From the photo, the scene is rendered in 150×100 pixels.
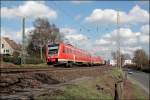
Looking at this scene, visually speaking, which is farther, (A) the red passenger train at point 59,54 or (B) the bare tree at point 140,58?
Answer: (B) the bare tree at point 140,58

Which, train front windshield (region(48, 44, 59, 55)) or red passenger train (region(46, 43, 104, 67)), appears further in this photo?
train front windshield (region(48, 44, 59, 55))

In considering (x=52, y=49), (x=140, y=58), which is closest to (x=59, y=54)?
(x=52, y=49)

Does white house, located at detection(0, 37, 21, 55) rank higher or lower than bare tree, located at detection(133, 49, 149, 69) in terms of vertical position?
higher

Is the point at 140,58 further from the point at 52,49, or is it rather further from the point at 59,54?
the point at 59,54

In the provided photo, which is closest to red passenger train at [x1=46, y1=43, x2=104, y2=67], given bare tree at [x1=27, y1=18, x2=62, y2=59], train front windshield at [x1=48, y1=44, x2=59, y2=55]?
train front windshield at [x1=48, y1=44, x2=59, y2=55]

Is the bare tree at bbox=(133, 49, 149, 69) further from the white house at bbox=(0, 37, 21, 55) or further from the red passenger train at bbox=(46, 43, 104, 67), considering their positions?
the red passenger train at bbox=(46, 43, 104, 67)

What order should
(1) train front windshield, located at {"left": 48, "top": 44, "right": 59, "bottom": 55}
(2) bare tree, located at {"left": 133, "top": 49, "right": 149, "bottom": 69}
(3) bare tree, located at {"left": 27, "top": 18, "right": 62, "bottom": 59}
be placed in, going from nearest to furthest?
1. (1) train front windshield, located at {"left": 48, "top": 44, "right": 59, "bottom": 55}
2. (3) bare tree, located at {"left": 27, "top": 18, "right": 62, "bottom": 59}
3. (2) bare tree, located at {"left": 133, "top": 49, "right": 149, "bottom": 69}

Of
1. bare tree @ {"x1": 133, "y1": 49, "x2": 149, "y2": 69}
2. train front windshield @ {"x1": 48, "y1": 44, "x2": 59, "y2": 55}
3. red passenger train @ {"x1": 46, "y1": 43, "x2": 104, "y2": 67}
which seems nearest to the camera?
red passenger train @ {"x1": 46, "y1": 43, "x2": 104, "y2": 67}

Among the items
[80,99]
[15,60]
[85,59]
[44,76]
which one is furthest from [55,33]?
[80,99]

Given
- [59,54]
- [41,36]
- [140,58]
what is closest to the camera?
[59,54]

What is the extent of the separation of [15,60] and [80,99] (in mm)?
39516

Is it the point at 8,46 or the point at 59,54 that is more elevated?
the point at 8,46

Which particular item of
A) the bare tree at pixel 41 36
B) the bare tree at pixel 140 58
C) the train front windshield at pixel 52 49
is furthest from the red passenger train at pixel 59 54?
the bare tree at pixel 140 58

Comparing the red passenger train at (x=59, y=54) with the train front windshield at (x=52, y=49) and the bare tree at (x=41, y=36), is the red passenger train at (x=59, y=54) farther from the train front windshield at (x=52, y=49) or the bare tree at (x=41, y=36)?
the bare tree at (x=41, y=36)
